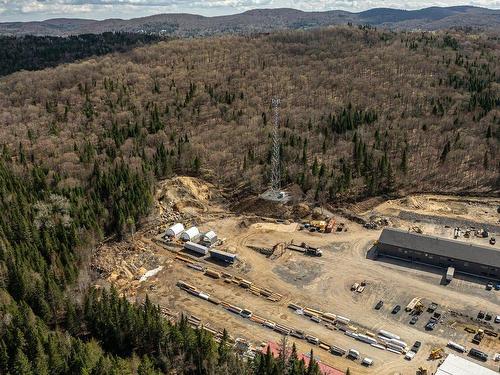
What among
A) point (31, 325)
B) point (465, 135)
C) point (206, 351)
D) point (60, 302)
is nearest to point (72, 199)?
point (60, 302)

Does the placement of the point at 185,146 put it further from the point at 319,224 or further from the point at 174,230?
the point at 319,224

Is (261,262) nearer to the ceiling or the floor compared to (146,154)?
nearer to the floor

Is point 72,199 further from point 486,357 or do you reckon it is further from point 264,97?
point 264,97

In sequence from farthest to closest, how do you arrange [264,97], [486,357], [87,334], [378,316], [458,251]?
[264,97] < [458,251] < [378,316] < [87,334] < [486,357]

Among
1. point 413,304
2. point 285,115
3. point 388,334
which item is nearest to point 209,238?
point 388,334

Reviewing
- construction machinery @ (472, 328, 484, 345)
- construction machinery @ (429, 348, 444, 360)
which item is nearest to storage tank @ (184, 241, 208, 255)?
construction machinery @ (429, 348, 444, 360)

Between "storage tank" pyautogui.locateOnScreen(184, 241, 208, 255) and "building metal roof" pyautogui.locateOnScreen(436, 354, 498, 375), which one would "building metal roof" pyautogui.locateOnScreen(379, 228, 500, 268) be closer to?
"building metal roof" pyautogui.locateOnScreen(436, 354, 498, 375)

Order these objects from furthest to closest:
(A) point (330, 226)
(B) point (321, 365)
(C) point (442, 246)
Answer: (A) point (330, 226) < (C) point (442, 246) < (B) point (321, 365)
